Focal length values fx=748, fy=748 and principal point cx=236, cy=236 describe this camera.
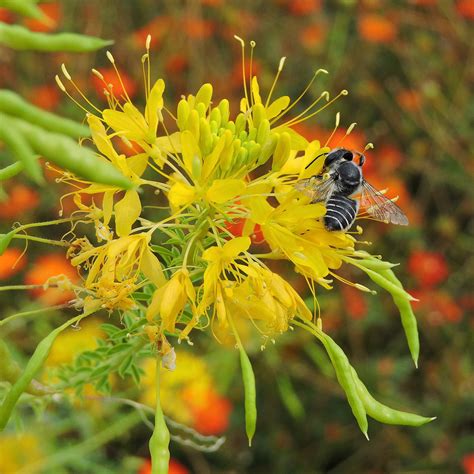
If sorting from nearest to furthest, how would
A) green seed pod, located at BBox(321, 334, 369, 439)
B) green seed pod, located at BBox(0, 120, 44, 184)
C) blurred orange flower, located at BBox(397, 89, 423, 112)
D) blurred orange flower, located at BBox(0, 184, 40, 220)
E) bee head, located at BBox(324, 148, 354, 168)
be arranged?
green seed pod, located at BBox(0, 120, 44, 184) → green seed pod, located at BBox(321, 334, 369, 439) → bee head, located at BBox(324, 148, 354, 168) → blurred orange flower, located at BBox(0, 184, 40, 220) → blurred orange flower, located at BBox(397, 89, 423, 112)

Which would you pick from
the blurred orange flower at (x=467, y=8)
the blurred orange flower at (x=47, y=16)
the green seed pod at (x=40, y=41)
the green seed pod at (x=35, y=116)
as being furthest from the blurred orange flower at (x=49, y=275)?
the blurred orange flower at (x=467, y=8)

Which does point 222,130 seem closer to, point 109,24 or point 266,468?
point 266,468

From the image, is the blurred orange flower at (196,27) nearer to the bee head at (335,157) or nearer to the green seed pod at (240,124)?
the bee head at (335,157)

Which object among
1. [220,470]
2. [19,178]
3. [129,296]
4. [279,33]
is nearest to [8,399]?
[129,296]

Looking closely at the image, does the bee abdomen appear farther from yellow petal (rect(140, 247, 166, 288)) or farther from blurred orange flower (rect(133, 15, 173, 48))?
blurred orange flower (rect(133, 15, 173, 48))

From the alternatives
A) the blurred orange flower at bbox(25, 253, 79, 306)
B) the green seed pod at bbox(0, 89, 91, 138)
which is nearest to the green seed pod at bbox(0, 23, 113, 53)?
the green seed pod at bbox(0, 89, 91, 138)

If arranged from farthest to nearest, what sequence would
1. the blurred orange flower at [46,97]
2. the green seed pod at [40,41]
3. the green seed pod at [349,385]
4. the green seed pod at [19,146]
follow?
the blurred orange flower at [46,97] < the green seed pod at [349,385] < the green seed pod at [40,41] < the green seed pod at [19,146]
